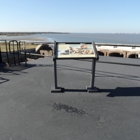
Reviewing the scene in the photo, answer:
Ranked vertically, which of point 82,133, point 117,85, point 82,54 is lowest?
point 82,133

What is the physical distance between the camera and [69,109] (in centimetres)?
318

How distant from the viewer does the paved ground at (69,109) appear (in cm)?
248

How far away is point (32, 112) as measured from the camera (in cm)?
306

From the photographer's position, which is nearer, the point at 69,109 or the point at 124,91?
the point at 69,109

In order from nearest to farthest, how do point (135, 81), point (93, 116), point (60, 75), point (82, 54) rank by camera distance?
point (93, 116), point (82, 54), point (135, 81), point (60, 75)

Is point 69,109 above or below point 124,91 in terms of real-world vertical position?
below

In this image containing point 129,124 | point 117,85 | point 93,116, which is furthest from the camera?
point 117,85

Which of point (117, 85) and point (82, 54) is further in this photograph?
point (117, 85)

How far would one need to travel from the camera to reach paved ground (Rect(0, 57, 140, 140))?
2484mm

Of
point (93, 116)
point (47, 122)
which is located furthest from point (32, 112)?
point (93, 116)

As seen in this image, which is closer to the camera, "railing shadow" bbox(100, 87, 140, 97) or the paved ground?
the paved ground

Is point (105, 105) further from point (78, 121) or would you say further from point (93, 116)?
point (78, 121)

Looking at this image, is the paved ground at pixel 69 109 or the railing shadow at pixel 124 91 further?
the railing shadow at pixel 124 91

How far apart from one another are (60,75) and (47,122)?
2818mm
